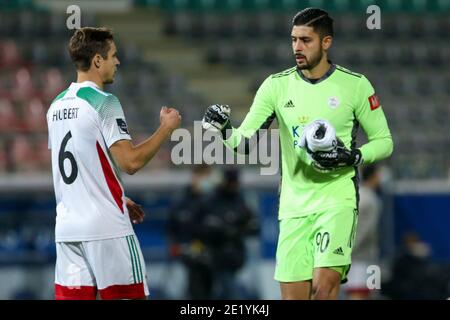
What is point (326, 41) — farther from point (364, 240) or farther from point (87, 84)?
point (364, 240)

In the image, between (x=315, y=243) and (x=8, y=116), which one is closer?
(x=315, y=243)

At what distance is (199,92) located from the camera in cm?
1753

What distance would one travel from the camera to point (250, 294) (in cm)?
1190

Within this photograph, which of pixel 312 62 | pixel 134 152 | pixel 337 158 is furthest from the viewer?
pixel 312 62

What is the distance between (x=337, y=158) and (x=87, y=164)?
61.3 inches

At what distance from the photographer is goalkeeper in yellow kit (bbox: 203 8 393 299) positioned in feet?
21.6

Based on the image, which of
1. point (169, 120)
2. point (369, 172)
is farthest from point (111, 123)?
point (369, 172)

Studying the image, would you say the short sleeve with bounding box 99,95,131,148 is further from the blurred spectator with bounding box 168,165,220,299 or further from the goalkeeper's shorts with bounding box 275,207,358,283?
the blurred spectator with bounding box 168,165,220,299

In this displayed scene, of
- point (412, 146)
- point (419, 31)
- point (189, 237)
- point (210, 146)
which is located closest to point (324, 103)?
point (210, 146)

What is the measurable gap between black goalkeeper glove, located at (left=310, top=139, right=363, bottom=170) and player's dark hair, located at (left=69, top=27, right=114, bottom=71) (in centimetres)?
142

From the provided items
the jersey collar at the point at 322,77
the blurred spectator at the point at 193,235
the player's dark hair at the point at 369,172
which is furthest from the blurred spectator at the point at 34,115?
the jersey collar at the point at 322,77

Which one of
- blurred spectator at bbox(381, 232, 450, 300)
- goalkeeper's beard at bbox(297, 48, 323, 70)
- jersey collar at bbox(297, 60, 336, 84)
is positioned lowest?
blurred spectator at bbox(381, 232, 450, 300)

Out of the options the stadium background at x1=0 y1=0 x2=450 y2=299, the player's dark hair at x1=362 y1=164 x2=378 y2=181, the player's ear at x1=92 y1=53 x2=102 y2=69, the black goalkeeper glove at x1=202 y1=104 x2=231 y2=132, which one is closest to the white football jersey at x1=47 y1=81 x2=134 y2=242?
the player's ear at x1=92 y1=53 x2=102 y2=69

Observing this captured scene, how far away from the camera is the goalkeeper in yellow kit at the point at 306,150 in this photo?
260 inches
